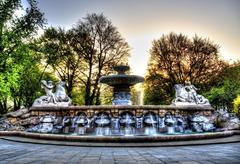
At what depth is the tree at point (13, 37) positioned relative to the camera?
24062 mm

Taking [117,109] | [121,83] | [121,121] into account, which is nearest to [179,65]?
[121,83]

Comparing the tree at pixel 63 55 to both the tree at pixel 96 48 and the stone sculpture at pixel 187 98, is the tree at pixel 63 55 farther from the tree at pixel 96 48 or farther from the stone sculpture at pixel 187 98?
the stone sculpture at pixel 187 98

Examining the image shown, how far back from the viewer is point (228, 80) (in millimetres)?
33469

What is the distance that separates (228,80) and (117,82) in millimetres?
21140

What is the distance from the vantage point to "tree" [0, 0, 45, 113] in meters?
24.1

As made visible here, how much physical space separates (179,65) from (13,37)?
21601 mm

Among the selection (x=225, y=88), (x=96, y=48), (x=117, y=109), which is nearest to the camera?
(x=117, y=109)

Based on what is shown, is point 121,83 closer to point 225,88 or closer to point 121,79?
point 121,79

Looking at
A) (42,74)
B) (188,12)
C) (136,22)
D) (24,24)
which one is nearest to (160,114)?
(188,12)

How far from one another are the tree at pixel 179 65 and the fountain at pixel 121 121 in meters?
18.6

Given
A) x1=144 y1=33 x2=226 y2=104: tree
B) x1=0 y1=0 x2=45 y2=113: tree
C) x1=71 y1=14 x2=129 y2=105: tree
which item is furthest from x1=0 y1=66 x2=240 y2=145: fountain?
x1=144 y1=33 x2=226 y2=104: tree

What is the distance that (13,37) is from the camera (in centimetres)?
2539

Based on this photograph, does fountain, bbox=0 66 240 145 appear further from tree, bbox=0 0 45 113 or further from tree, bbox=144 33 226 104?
tree, bbox=144 33 226 104

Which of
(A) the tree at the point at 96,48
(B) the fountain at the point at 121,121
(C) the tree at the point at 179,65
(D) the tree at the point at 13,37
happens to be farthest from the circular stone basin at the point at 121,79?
(C) the tree at the point at 179,65
